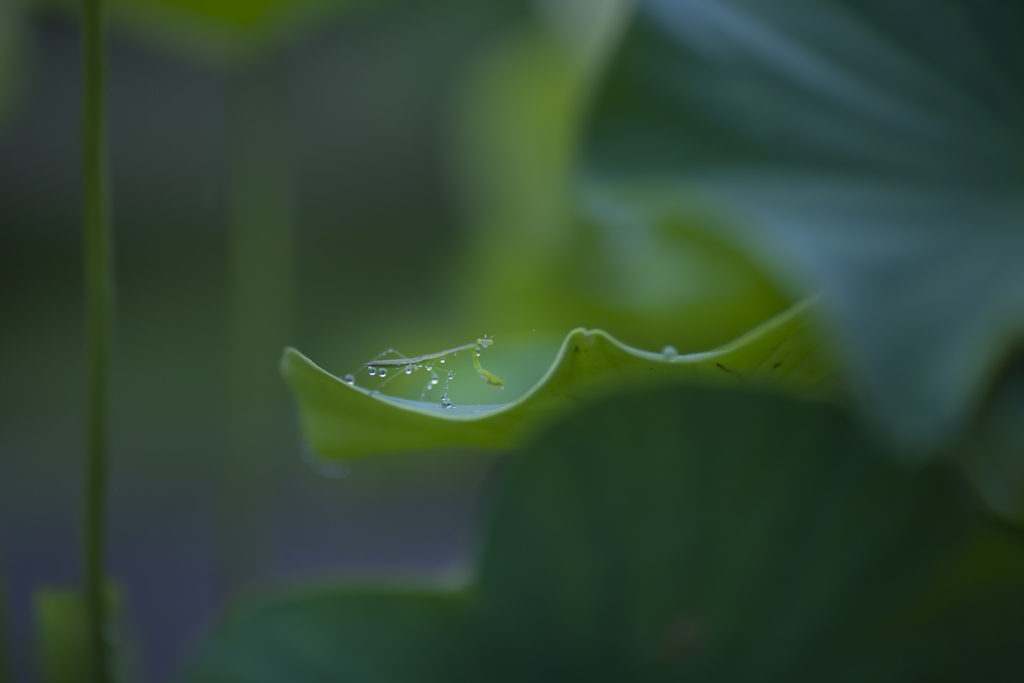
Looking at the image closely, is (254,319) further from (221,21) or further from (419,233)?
(419,233)

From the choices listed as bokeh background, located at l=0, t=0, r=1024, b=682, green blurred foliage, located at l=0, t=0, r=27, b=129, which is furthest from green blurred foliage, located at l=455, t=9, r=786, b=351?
green blurred foliage, located at l=0, t=0, r=27, b=129

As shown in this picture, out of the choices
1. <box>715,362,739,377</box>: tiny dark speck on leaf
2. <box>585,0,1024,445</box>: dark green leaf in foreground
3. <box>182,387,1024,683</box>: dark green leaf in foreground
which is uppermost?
<box>585,0,1024,445</box>: dark green leaf in foreground

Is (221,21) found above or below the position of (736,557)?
above

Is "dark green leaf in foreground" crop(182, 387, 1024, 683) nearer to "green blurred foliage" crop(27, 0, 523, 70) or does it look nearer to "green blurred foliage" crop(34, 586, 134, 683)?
"green blurred foliage" crop(34, 586, 134, 683)

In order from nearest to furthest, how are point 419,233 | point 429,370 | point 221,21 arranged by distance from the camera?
point 429,370, point 221,21, point 419,233

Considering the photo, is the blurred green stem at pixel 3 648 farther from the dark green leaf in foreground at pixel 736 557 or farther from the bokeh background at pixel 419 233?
the dark green leaf in foreground at pixel 736 557

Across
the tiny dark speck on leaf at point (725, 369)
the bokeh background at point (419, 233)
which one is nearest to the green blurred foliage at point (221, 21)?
the bokeh background at point (419, 233)

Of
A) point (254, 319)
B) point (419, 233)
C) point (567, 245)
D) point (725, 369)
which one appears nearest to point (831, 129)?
point (725, 369)
